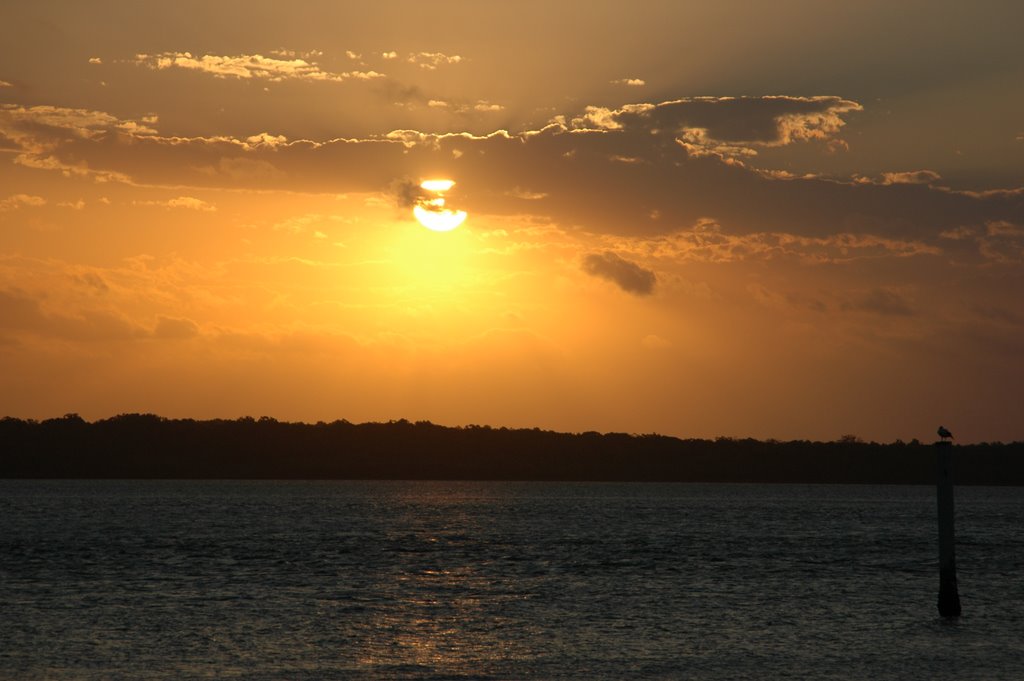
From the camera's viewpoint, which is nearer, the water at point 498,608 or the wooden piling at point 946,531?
the water at point 498,608

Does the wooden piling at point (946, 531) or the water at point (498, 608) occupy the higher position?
the wooden piling at point (946, 531)

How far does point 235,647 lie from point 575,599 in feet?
70.8

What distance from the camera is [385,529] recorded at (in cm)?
13312

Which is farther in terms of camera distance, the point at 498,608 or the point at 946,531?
the point at 498,608

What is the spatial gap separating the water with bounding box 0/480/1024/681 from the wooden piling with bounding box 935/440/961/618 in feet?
2.85

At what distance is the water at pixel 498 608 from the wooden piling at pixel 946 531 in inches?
34.1

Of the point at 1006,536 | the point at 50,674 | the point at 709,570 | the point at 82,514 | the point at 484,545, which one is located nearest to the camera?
the point at 50,674

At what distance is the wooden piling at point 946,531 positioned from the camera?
2031 inches

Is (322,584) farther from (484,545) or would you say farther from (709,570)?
(484,545)

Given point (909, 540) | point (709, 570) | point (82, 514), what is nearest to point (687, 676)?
point (709, 570)

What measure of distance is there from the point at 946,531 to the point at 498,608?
2070 centimetres

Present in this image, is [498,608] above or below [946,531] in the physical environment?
below

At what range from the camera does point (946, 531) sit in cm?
5216

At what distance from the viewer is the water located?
136 ft
